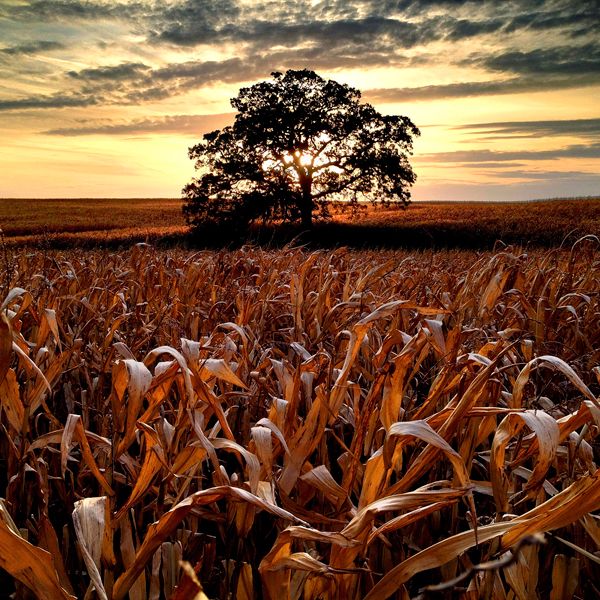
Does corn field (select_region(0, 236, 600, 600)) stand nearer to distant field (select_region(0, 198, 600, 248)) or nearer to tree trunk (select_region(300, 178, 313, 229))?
distant field (select_region(0, 198, 600, 248))

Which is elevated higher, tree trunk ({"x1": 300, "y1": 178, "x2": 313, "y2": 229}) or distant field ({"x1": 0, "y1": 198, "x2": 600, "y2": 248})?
tree trunk ({"x1": 300, "y1": 178, "x2": 313, "y2": 229})

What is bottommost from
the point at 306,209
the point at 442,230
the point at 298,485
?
the point at 298,485

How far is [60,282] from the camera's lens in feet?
13.8

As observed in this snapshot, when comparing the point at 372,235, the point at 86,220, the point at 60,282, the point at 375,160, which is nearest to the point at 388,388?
the point at 60,282

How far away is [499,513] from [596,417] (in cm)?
30

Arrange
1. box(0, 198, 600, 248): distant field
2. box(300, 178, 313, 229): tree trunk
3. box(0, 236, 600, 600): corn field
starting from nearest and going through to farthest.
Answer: box(0, 236, 600, 600): corn field < box(0, 198, 600, 248): distant field < box(300, 178, 313, 229): tree trunk

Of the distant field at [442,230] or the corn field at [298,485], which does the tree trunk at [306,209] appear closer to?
the distant field at [442,230]

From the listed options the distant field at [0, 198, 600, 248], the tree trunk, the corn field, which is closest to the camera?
the corn field

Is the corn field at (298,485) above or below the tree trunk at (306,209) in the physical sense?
below

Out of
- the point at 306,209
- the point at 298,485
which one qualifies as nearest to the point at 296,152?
the point at 306,209

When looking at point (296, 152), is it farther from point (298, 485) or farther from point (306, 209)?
point (298, 485)

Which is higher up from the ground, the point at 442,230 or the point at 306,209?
the point at 306,209

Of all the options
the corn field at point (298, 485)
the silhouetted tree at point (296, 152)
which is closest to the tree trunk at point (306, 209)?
the silhouetted tree at point (296, 152)

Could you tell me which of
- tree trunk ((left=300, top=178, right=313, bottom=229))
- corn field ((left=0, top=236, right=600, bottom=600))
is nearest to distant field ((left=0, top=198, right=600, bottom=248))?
tree trunk ((left=300, top=178, right=313, bottom=229))
